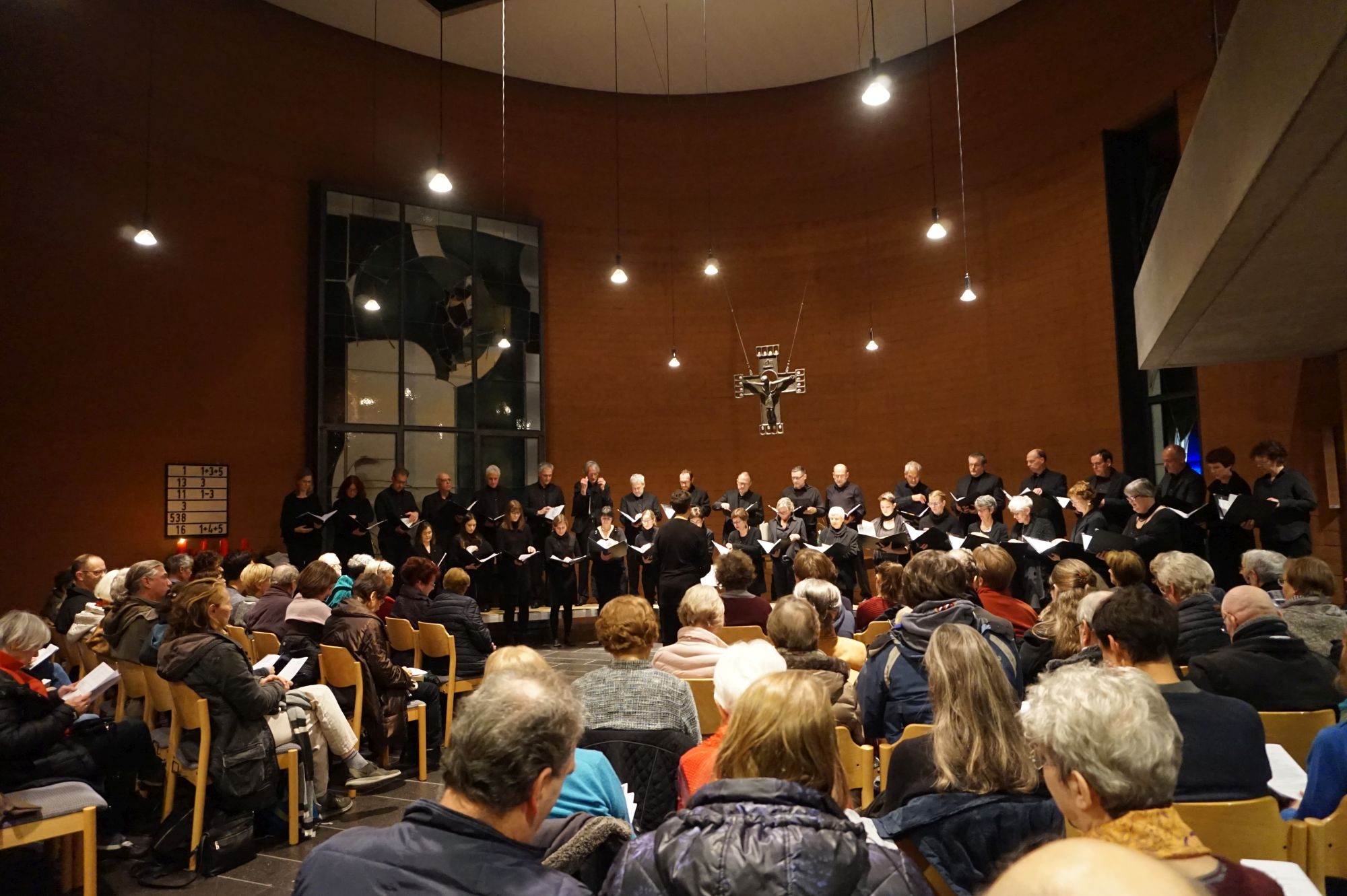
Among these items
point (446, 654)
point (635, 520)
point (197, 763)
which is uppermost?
point (635, 520)

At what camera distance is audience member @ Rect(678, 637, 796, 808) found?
2133 mm

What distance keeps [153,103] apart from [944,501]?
849 centimetres

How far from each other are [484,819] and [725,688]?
85cm

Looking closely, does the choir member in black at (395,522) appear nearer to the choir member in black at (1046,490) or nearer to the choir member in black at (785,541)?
the choir member in black at (785,541)

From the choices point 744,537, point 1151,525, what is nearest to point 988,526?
point 1151,525

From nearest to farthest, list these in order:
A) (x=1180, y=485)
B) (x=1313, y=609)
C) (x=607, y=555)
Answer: (x=1313, y=609)
(x=1180, y=485)
(x=607, y=555)

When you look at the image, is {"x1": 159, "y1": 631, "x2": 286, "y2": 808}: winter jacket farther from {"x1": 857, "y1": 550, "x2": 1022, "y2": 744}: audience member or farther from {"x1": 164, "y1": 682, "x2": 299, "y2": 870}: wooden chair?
{"x1": 857, "y1": 550, "x2": 1022, "y2": 744}: audience member

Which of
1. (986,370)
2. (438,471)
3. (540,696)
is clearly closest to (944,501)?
(986,370)

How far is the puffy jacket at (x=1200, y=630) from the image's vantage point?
3.31 m

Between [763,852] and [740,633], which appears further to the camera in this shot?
[740,633]

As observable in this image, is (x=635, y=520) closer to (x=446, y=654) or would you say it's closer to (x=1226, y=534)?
(x=446, y=654)

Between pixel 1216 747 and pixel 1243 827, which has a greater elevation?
pixel 1216 747

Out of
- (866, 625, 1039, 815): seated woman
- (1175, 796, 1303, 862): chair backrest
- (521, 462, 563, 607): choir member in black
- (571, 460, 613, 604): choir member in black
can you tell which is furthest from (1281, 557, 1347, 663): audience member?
(521, 462, 563, 607): choir member in black

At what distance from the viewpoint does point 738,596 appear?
191 inches
